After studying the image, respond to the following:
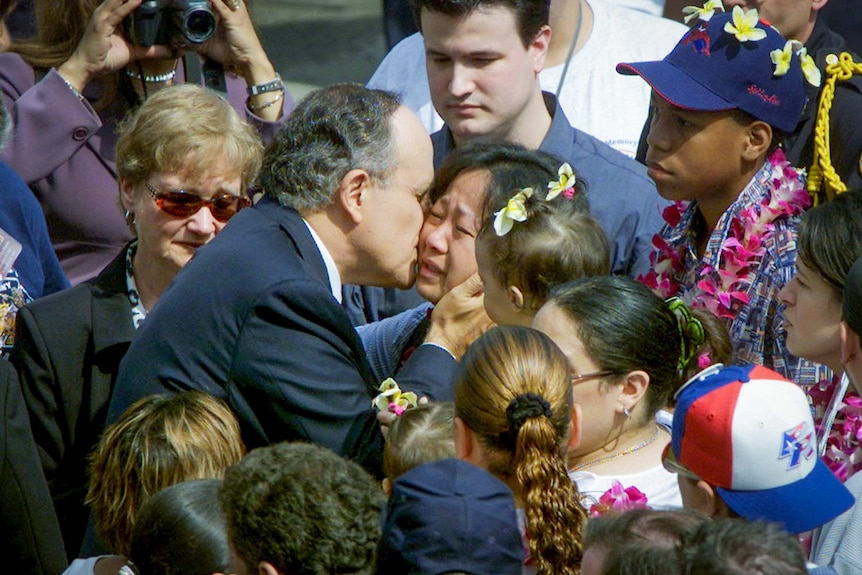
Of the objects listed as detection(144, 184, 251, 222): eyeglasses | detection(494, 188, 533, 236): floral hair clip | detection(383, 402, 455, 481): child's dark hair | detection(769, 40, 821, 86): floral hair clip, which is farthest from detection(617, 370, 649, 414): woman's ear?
detection(144, 184, 251, 222): eyeglasses

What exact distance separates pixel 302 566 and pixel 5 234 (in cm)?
202

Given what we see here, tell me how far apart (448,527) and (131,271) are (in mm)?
1875

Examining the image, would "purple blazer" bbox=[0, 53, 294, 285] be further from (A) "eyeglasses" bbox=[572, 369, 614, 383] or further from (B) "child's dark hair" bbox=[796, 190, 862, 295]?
(B) "child's dark hair" bbox=[796, 190, 862, 295]

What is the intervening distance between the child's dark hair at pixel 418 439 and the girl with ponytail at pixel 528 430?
0.23 m

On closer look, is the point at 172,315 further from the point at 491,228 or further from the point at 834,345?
the point at 834,345

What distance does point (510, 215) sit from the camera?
340 centimetres

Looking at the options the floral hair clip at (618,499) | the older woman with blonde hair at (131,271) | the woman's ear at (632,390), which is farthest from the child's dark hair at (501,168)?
the floral hair clip at (618,499)

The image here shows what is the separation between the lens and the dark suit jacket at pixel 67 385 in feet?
11.4

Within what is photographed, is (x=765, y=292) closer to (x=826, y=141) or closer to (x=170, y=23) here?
(x=826, y=141)

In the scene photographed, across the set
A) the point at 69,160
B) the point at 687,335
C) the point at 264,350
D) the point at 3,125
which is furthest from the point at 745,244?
the point at 69,160

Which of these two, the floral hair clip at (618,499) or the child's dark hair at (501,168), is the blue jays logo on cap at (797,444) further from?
the child's dark hair at (501,168)

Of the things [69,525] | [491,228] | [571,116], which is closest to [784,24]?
[571,116]

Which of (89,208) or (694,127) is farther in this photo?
(89,208)

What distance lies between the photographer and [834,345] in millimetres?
2852
